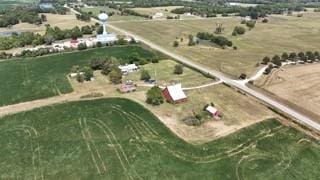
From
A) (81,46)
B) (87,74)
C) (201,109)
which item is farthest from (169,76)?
(81,46)

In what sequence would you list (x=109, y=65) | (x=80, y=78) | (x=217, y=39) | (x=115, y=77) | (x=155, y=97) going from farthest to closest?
(x=217, y=39)
(x=109, y=65)
(x=80, y=78)
(x=115, y=77)
(x=155, y=97)

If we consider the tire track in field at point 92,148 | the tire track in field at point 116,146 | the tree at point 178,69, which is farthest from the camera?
the tree at point 178,69

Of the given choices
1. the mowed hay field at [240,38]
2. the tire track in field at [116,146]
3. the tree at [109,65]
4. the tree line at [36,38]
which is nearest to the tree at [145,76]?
the tree at [109,65]

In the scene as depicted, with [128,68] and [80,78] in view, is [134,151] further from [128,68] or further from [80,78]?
[128,68]

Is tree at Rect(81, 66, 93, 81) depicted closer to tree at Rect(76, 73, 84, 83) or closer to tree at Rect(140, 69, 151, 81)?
tree at Rect(76, 73, 84, 83)

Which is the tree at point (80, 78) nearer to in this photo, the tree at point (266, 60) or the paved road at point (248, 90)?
the paved road at point (248, 90)

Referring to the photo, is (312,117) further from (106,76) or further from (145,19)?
(145,19)
